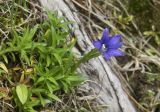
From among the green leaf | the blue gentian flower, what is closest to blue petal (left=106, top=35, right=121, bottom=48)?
the blue gentian flower

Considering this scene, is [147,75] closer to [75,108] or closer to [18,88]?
[75,108]

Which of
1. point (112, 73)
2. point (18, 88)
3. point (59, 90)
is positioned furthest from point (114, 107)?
point (18, 88)

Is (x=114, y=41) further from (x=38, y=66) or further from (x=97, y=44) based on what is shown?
(x=38, y=66)

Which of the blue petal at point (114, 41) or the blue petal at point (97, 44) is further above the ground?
the blue petal at point (97, 44)

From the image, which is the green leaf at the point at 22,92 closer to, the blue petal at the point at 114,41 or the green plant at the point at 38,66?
the green plant at the point at 38,66

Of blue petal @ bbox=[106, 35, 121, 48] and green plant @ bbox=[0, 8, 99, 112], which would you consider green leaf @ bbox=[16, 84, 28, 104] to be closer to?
green plant @ bbox=[0, 8, 99, 112]

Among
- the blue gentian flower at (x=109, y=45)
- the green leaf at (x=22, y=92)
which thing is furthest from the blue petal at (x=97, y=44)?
the green leaf at (x=22, y=92)
